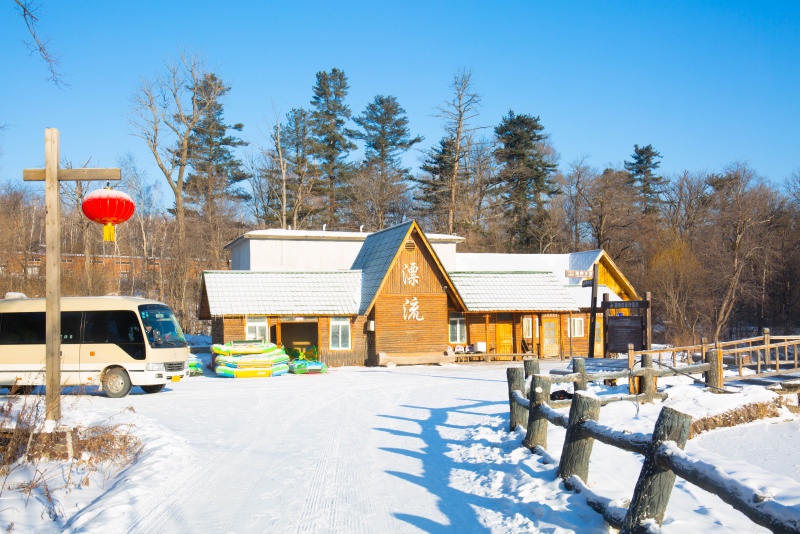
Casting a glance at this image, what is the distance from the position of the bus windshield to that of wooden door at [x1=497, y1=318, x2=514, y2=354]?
61.0ft

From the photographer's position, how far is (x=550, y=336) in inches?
1403

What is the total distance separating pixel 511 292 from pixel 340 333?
9033 mm

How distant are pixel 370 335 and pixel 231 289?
639 centimetres

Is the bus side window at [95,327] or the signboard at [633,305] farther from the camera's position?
the signboard at [633,305]

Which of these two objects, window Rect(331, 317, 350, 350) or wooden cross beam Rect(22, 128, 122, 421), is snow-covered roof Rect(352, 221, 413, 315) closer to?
window Rect(331, 317, 350, 350)

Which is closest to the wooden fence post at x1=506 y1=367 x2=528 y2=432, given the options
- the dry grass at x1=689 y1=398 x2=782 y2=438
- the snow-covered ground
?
the snow-covered ground

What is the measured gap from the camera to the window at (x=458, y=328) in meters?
33.7

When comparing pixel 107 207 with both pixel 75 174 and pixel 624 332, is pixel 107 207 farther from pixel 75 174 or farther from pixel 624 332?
pixel 624 332

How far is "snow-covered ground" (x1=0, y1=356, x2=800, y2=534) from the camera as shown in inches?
268

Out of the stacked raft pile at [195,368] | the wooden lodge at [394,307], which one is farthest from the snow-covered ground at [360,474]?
the wooden lodge at [394,307]

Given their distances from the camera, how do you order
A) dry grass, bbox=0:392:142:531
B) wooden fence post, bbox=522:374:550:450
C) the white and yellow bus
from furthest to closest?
1. the white and yellow bus
2. wooden fence post, bbox=522:374:550:450
3. dry grass, bbox=0:392:142:531

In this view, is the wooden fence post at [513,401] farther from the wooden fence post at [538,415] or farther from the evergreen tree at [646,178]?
the evergreen tree at [646,178]

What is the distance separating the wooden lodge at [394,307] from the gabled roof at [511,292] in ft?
0.16

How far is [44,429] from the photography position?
31.3 feet
